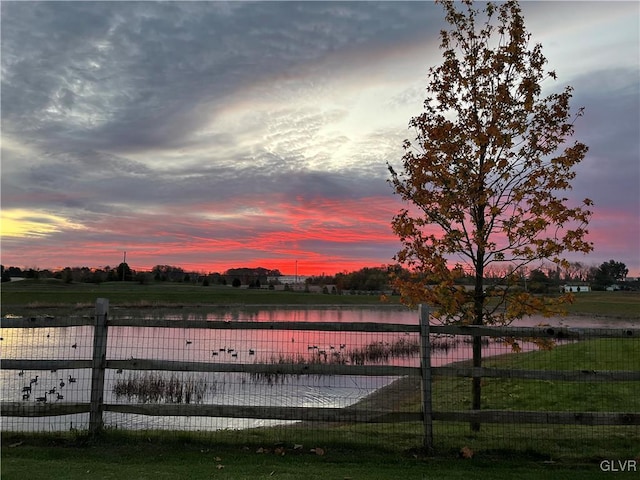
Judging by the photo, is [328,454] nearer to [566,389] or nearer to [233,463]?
[233,463]

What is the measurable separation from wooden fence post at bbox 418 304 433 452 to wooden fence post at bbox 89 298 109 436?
4564 millimetres

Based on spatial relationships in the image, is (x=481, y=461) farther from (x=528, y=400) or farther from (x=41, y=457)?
(x=528, y=400)

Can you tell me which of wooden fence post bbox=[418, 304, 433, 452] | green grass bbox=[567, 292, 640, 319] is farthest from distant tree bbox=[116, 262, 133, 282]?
wooden fence post bbox=[418, 304, 433, 452]

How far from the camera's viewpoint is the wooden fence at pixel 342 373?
666 cm

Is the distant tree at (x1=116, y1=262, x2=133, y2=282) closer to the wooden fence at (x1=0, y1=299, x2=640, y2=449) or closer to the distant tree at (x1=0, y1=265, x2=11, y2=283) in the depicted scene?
the distant tree at (x1=0, y1=265, x2=11, y2=283)

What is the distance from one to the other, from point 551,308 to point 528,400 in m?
6.63

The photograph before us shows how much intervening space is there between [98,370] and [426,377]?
15.4 ft

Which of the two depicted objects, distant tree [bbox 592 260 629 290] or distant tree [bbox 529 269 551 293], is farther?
distant tree [bbox 592 260 629 290]

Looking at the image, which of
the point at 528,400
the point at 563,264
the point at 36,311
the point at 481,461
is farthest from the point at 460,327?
the point at 36,311

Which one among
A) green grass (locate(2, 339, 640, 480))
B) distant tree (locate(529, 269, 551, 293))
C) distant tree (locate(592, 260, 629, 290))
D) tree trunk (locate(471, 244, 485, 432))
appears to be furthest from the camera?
distant tree (locate(592, 260, 629, 290))

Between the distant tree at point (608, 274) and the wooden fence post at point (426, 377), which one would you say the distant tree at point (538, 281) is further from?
the distant tree at point (608, 274)

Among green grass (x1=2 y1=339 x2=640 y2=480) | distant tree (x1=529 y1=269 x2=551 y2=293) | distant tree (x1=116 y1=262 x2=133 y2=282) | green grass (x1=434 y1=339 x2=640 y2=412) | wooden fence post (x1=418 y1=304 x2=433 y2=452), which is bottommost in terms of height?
green grass (x1=434 y1=339 x2=640 y2=412)

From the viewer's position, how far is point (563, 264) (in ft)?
26.3

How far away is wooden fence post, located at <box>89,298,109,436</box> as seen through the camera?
7.07 m
